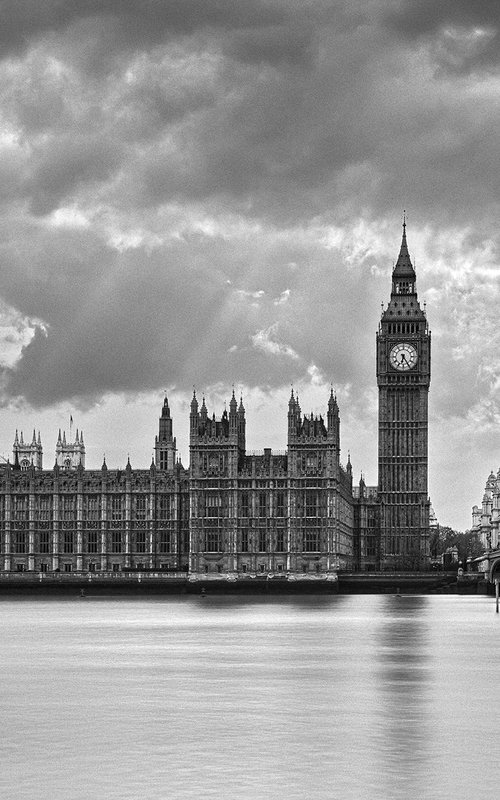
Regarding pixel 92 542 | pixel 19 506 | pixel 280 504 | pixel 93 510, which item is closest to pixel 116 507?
pixel 93 510

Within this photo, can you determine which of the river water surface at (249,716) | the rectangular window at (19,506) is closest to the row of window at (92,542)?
the rectangular window at (19,506)

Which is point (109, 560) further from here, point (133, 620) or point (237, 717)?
point (237, 717)

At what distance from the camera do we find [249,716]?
38.2m

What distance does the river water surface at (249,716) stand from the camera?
95.1ft

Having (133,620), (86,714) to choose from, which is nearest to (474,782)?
(86,714)

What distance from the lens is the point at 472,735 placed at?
A: 3491cm

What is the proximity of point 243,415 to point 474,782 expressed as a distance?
14079 centimetres

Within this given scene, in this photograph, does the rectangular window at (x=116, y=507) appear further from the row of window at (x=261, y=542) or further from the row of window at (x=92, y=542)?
the row of window at (x=261, y=542)

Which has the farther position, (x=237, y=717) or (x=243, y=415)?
(x=243, y=415)

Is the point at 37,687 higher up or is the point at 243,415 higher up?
the point at 243,415

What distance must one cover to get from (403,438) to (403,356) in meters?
9.75

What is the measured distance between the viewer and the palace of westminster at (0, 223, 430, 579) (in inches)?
6407

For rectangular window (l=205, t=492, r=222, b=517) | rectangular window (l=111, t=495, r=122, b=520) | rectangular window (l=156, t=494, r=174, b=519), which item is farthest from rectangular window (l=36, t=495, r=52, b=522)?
rectangular window (l=205, t=492, r=222, b=517)

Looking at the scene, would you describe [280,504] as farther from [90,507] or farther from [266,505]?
[90,507]
